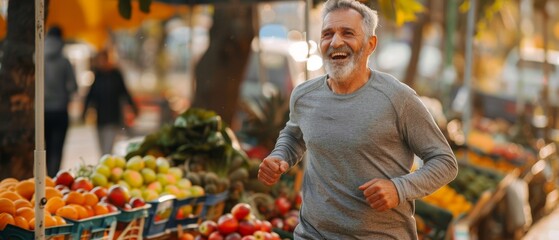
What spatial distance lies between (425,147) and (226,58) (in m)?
5.59

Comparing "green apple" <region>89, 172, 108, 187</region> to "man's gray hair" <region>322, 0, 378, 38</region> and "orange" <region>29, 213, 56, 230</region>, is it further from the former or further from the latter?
"man's gray hair" <region>322, 0, 378, 38</region>

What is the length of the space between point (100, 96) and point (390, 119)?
8.32 m

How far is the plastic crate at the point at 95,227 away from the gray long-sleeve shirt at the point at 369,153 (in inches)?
52.5

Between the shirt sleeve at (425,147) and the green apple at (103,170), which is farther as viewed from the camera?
the green apple at (103,170)

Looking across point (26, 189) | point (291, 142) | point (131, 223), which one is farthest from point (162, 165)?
point (291, 142)

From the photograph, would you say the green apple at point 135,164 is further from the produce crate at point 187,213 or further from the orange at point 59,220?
the orange at point 59,220

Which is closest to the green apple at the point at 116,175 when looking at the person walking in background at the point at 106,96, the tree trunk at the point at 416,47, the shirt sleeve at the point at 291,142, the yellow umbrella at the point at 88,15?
the shirt sleeve at the point at 291,142

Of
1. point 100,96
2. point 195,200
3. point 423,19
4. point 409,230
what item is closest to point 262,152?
point 195,200

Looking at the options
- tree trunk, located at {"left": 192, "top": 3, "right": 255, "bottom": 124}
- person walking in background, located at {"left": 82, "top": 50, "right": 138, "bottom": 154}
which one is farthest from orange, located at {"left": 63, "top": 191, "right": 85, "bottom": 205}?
person walking in background, located at {"left": 82, "top": 50, "right": 138, "bottom": 154}

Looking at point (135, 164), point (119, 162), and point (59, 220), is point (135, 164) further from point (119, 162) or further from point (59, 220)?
point (59, 220)

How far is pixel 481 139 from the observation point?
1498cm

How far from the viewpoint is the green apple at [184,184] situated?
543 centimetres

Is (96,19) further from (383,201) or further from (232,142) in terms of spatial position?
(383,201)

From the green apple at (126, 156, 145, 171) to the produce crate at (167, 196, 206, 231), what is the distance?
43 cm
